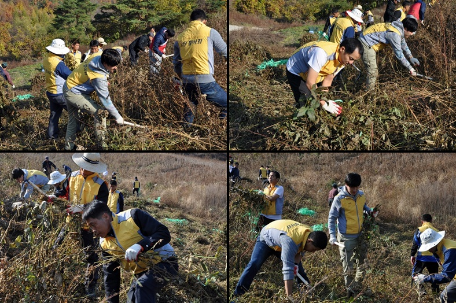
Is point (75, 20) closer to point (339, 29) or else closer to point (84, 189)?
point (339, 29)

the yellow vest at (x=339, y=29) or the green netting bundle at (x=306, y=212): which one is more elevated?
the yellow vest at (x=339, y=29)

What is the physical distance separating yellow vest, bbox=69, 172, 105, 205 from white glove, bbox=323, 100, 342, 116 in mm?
2418

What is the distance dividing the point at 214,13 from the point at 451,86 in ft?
24.8

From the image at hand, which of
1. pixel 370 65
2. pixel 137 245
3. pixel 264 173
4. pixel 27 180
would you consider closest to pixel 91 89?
pixel 27 180

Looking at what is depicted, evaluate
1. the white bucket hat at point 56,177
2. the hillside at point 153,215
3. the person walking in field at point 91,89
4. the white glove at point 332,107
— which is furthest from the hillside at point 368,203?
the white bucket hat at point 56,177

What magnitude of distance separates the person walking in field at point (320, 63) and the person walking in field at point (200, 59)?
32.4 inches

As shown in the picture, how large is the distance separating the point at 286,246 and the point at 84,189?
210 cm

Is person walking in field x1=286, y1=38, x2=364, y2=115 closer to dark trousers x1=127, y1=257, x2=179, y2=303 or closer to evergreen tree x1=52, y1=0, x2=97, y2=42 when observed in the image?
dark trousers x1=127, y1=257, x2=179, y2=303

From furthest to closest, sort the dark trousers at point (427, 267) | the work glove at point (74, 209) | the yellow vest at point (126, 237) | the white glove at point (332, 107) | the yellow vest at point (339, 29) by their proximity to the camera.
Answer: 1. the yellow vest at point (339, 29)
2. the dark trousers at point (427, 267)
3. the white glove at point (332, 107)
4. the work glove at point (74, 209)
5. the yellow vest at point (126, 237)

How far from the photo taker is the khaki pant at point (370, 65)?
533 cm

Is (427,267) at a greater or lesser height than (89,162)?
lesser

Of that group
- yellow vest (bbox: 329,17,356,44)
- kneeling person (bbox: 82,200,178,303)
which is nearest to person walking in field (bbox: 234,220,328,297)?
kneeling person (bbox: 82,200,178,303)

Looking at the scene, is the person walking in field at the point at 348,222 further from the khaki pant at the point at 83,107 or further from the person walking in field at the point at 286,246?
the khaki pant at the point at 83,107

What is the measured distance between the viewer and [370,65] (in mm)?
5367
